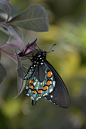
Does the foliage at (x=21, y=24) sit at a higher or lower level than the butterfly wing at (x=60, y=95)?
higher

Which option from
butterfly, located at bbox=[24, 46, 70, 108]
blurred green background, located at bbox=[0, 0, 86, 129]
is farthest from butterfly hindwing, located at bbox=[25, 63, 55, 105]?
blurred green background, located at bbox=[0, 0, 86, 129]

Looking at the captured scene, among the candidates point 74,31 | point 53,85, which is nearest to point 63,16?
point 74,31

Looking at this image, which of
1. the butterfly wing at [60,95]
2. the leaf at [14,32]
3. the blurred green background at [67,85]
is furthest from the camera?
the blurred green background at [67,85]

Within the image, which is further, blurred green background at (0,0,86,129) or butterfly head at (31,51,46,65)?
blurred green background at (0,0,86,129)

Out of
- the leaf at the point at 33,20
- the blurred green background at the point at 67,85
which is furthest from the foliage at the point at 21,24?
the blurred green background at the point at 67,85

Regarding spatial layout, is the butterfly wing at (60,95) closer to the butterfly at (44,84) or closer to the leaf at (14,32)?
the butterfly at (44,84)

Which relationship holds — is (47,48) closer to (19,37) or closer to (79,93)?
(79,93)

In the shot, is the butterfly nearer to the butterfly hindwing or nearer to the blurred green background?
the butterfly hindwing
